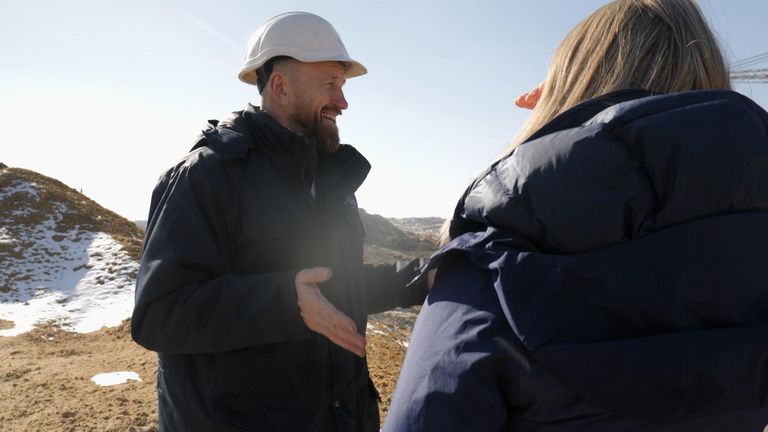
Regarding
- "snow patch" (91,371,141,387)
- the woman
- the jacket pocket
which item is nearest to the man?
the jacket pocket

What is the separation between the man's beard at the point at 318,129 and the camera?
9.44 ft

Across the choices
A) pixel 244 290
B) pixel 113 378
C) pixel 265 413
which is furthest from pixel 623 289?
pixel 113 378

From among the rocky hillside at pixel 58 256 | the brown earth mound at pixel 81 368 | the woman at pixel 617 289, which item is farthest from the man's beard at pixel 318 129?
the rocky hillside at pixel 58 256

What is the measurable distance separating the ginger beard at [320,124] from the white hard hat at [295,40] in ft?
0.85

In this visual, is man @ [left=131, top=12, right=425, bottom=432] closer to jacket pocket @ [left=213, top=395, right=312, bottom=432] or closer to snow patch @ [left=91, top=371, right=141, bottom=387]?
jacket pocket @ [left=213, top=395, right=312, bottom=432]

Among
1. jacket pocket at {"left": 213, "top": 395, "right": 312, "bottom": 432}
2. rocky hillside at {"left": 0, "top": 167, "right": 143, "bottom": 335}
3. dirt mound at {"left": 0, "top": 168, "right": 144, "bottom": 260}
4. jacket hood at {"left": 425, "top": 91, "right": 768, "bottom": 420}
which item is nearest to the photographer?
jacket hood at {"left": 425, "top": 91, "right": 768, "bottom": 420}

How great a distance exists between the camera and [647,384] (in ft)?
3.43

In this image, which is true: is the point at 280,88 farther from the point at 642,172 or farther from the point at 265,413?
the point at 642,172

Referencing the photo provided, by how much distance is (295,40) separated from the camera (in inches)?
108

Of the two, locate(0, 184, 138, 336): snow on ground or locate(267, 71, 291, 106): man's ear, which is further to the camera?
locate(0, 184, 138, 336): snow on ground

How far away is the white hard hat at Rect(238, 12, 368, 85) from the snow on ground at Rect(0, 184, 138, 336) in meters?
10.5

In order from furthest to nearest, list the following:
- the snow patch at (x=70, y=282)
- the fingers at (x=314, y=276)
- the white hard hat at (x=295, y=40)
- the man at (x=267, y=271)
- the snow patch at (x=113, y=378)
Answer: the snow patch at (x=70, y=282) < the snow patch at (x=113, y=378) < the white hard hat at (x=295, y=40) < the man at (x=267, y=271) < the fingers at (x=314, y=276)

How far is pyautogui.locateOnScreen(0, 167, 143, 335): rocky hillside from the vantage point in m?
12.2

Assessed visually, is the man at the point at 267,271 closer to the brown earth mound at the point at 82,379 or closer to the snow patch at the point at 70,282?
the brown earth mound at the point at 82,379
